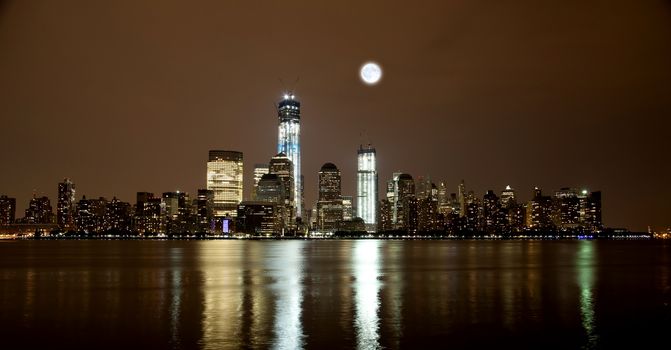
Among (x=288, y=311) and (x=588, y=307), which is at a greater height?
(x=288, y=311)

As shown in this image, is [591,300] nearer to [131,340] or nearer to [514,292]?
[514,292]

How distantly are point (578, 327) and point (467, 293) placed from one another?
60.5ft

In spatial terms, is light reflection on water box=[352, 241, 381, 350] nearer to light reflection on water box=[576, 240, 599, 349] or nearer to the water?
the water

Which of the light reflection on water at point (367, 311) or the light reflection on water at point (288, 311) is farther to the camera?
the light reflection on water at point (367, 311)

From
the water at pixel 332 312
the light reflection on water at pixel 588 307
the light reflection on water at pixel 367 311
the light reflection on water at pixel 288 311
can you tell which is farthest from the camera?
the light reflection on water at pixel 588 307

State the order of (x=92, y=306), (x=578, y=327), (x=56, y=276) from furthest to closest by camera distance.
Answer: (x=56, y=276) < (x=92, y=306) < (x=578, y=327)

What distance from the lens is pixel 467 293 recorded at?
181 ft

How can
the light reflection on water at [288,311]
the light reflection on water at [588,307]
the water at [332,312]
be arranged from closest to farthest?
the light reflection on water at [288,311] < the water at [332,312] < the light reflection on water at [588,307]

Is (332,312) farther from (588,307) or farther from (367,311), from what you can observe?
(588,307)

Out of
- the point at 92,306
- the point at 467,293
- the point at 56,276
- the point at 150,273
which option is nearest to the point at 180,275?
the point at 150,273

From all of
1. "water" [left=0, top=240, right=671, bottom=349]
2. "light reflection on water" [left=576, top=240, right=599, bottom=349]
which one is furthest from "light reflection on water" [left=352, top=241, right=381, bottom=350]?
"light reflection on water" [left=576, top=240, right=599, bottom=349]

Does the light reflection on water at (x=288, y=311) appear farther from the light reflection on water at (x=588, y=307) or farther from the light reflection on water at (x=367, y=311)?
the light reflection on water at (x=588, y=307)

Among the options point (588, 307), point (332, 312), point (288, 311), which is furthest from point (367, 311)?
point (588, 307)

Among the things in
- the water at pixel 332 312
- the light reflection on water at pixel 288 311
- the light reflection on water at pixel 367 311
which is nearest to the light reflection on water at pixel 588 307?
the water at pixel 332 312
